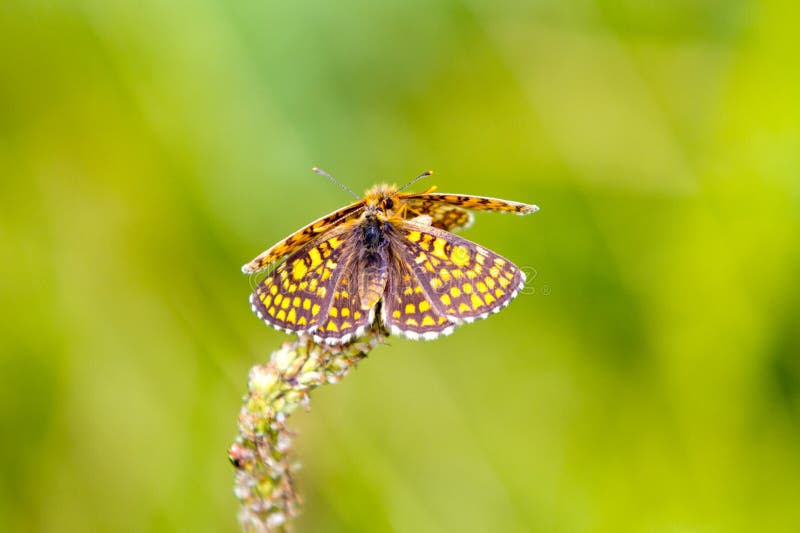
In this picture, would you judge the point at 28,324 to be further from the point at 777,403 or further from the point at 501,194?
the point at 777,403

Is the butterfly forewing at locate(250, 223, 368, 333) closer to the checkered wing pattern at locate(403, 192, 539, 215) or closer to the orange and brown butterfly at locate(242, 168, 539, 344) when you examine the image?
the orange and brown butterfly at locate(242, 168, 539, 344)

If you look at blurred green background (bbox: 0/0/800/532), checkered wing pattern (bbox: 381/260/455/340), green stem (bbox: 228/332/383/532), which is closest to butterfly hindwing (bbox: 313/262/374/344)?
checkered wing pattern (bbox: 381/260/455/340)

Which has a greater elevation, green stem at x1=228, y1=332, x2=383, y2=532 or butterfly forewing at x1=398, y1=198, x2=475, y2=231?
butterfly forewing at x1=398, y1=198, x2=475, y2=231

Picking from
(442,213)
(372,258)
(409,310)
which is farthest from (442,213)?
(409,310)

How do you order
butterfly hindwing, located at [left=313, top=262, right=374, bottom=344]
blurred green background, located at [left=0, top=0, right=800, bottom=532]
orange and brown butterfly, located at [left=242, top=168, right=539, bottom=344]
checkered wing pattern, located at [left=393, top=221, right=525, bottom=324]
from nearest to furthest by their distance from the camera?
butterfly hindwing, located at [left=313, top=262, right=374, bottom=344], orange and brown butterfly, located at [left=242, top=168, right=539, bottom=344], checkered wing pattern, located at [left=393, top=221, right=525, bottom=324], blurred green background, located at [left=0, top=0, right=800, bottom=532]

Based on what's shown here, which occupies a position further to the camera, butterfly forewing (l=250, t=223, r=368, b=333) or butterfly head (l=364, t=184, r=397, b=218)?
butterfly head (l=364, t=184, r=397, b=218)

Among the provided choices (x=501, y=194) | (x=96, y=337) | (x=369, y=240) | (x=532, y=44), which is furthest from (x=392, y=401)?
(x=532, y=44)
